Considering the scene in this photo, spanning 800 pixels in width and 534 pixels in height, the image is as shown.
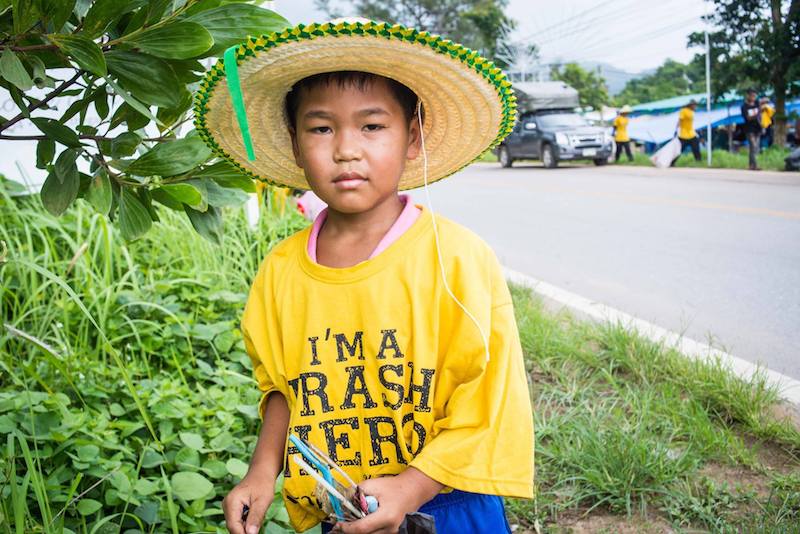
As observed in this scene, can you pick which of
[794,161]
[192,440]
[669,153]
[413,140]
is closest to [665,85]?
[669,153]

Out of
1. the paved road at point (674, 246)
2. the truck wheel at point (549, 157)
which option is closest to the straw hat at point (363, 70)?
the paved road at point (674, 246)

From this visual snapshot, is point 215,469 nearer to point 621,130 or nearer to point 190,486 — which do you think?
point 190,486

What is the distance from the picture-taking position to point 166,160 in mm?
1554

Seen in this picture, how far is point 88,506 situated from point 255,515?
0.81m

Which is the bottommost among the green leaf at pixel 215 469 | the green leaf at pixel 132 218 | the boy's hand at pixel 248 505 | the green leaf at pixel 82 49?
the green leaf at pixel 215 469

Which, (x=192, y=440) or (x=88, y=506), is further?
(x=192, y=440)

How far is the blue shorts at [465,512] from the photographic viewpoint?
1497 mm

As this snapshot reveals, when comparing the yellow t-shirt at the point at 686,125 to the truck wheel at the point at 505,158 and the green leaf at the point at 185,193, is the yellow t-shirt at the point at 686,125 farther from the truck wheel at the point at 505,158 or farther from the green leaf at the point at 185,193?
the green leaf at the point at 185,193

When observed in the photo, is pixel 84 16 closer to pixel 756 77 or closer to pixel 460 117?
pixel 460 117

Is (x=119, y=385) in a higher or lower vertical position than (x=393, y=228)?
lower

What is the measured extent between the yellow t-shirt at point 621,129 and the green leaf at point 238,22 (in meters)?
17.1

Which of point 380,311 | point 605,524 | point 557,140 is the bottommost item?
point 605,524

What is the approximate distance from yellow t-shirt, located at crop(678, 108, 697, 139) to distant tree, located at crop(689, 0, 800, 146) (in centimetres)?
180

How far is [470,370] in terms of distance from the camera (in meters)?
1.40
